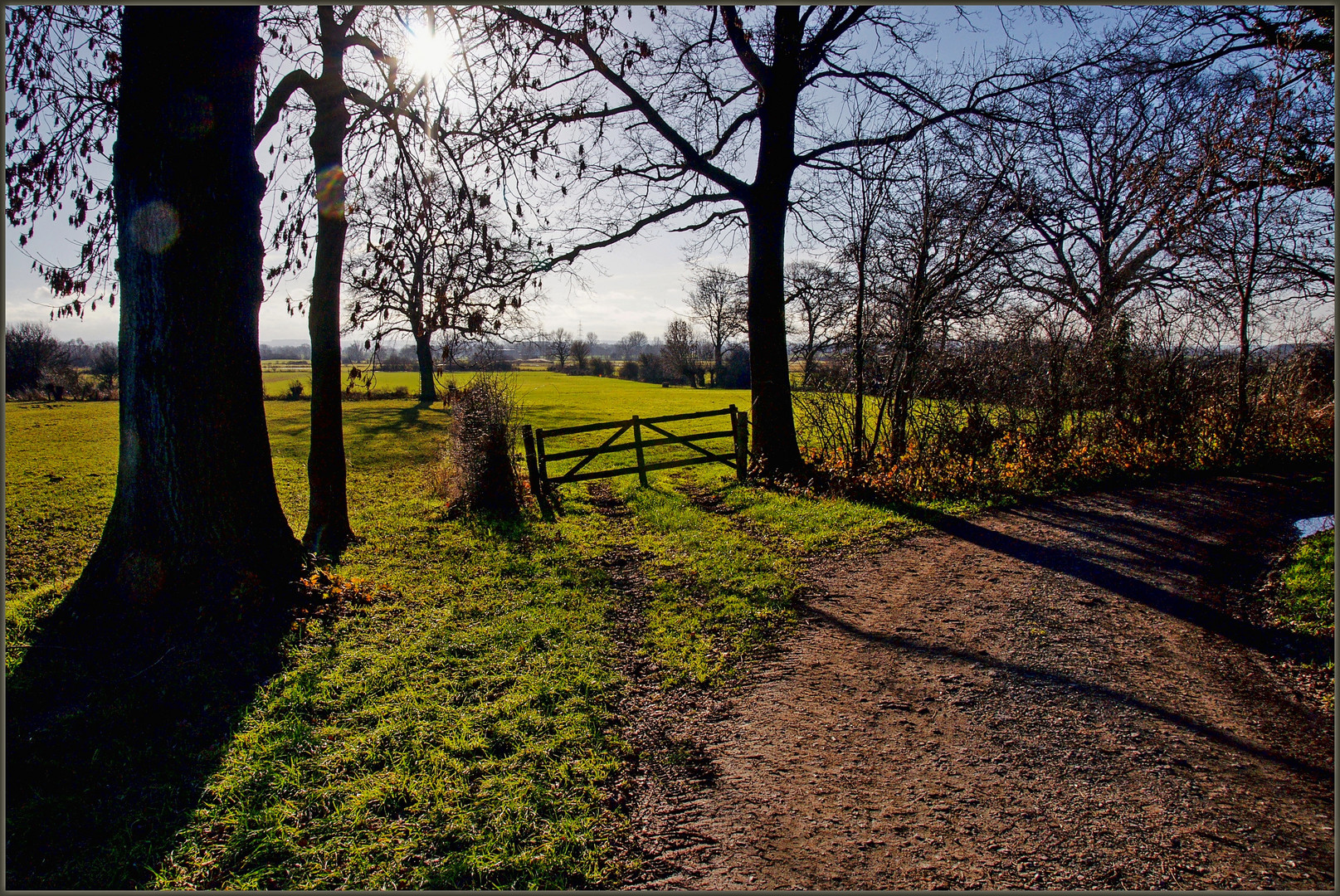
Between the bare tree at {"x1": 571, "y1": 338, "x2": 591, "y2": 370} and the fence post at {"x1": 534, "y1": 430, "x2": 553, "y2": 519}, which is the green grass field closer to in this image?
the fence post at {"x1": 534, "y1": 430, "x2": 553, "y2": 519}

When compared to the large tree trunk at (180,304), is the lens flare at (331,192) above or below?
above

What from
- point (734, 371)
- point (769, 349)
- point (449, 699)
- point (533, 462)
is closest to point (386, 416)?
point (533, 462)

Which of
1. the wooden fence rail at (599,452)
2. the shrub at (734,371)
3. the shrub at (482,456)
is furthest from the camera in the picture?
the shrub at (734,371)

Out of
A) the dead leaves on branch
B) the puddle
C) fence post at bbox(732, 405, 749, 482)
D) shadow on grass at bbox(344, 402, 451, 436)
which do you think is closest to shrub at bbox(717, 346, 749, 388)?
shadow on grass at bbox(344, 402, 451, 436)

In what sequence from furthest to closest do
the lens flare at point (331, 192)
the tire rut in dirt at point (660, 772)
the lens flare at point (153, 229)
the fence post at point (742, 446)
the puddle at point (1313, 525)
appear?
1. the fence post at point (742, 446)
2. the lens flare at point (331, 192)
3. the puddle at point (1313, 525)
4. the lens flare at point (153, 229)
5. the tire rut in dirt at point (660, 772)

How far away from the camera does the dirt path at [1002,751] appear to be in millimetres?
2814

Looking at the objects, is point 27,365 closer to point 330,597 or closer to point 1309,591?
point 330,597

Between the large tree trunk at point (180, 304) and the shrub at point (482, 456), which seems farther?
the shrub at point (482, 456)

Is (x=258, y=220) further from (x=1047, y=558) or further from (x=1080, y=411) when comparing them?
(x=1080, y=411)

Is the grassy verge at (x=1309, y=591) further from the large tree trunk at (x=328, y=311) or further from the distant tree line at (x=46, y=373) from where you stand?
the distant tree line at (x=46, y=373)

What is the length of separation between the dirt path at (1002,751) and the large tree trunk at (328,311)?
19.7 ft

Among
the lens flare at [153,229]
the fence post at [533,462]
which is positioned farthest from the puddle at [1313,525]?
the lens flare at [153,229]

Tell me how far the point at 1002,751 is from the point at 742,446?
868cm

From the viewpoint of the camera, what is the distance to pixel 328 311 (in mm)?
7781
